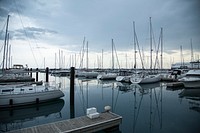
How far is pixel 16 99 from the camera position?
1334 centimetres

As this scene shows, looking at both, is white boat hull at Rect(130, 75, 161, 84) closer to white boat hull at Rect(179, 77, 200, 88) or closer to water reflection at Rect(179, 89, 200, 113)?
white boat hull at Rect(179, 77, 200, 88)

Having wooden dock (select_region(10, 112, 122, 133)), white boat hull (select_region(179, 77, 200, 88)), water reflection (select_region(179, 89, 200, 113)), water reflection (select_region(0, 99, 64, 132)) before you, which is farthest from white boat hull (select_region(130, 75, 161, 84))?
wooden dock (select_region(10, 112, 122, 133))

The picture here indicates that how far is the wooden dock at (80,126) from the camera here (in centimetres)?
686

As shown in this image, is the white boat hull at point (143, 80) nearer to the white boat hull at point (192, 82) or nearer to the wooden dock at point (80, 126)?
the white boat hull at point (192, 82)

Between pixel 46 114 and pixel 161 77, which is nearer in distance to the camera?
pixel 46 114

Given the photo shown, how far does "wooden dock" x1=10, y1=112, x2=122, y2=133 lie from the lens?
270 inches

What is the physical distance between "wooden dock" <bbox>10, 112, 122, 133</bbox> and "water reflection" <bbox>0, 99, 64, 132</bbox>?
10.7 ft

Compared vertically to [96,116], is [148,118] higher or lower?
lower

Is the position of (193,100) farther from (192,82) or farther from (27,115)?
(27,115)

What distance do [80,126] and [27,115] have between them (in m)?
6.84

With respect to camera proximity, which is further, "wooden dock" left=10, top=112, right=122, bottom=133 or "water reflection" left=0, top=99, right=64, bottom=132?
"water reflection" left=0, top=99, right=64, bottom=132

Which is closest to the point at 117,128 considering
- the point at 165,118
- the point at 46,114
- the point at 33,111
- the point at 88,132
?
the point at 88,132

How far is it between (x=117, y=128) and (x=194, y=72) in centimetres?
2281

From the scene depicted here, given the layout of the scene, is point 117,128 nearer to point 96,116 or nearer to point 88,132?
point 96,116
